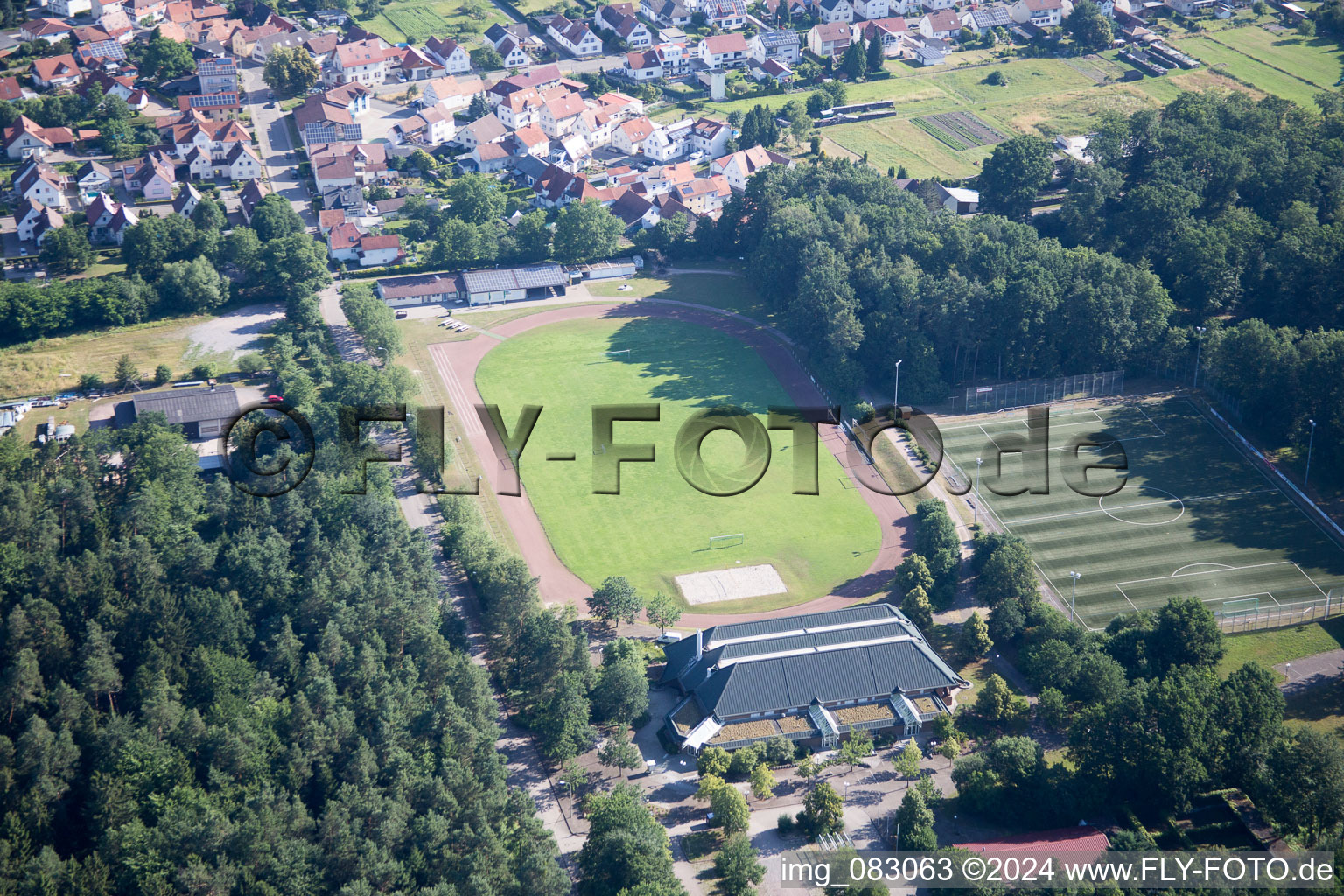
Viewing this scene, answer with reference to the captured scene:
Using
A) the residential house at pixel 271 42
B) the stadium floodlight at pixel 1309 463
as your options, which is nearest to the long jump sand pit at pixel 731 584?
the stadium floodlight at pixel 1309 463

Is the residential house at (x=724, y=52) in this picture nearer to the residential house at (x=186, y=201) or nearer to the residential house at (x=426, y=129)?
the residential house at (x=426, y=129)

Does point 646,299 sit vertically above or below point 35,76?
below

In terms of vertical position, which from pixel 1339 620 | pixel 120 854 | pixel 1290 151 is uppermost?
pixel 1290 151

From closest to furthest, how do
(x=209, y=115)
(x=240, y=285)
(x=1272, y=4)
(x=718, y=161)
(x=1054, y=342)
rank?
(x=1054, y=342)
(x=240, y=285)
(x=718, y=161)
(x=209, y=115)
(x=1272, y=4)

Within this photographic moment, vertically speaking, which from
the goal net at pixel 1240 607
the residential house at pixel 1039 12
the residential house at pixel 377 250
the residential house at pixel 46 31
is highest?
the residential house at pixel 46 31

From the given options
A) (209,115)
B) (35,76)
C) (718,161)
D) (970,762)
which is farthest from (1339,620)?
(35,76)

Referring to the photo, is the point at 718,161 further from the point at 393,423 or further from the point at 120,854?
the point at 120,854

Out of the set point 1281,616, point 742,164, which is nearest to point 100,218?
point 742,164
